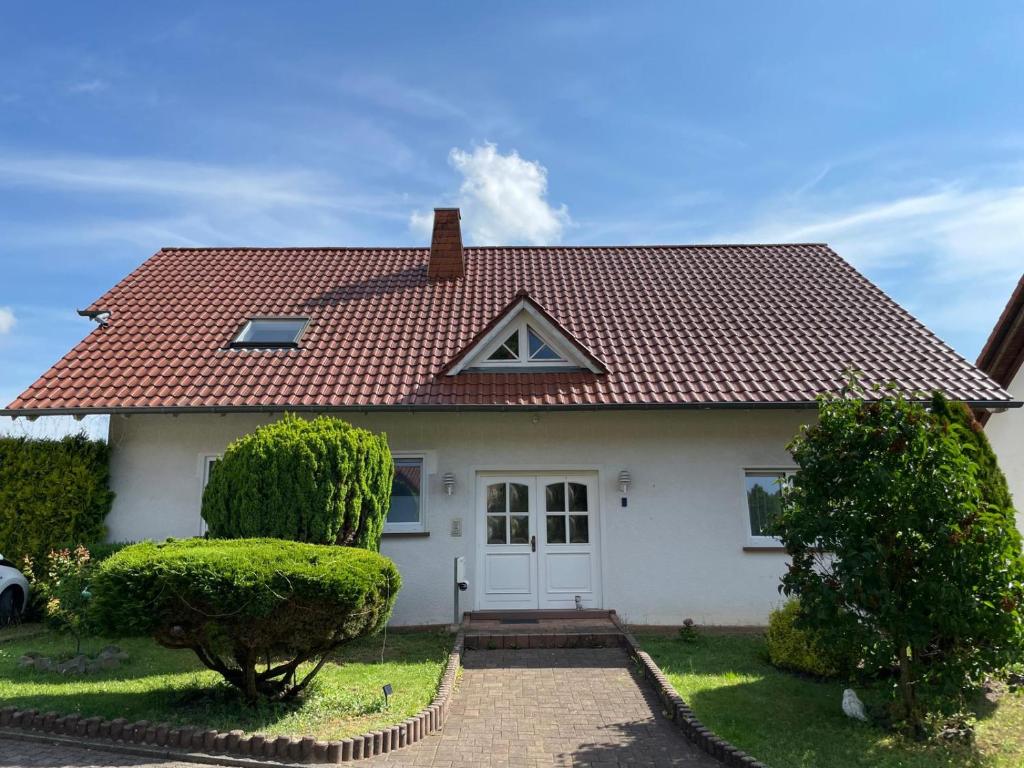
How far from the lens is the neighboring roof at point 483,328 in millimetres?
10578

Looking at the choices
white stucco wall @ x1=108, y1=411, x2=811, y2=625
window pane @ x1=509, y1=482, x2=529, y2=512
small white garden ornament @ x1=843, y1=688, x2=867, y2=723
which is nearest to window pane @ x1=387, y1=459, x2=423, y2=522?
white stucco wall @ x1=108, y1=411, x2=811, y2=625

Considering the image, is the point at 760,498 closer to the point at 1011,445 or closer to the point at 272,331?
the point at 1011,445

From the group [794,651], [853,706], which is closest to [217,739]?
[853,706]

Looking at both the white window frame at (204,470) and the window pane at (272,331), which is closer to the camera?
the white window frame at (204,470)

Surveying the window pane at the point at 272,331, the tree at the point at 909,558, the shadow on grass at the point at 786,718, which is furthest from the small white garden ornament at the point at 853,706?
the window pane at the point at 272,331

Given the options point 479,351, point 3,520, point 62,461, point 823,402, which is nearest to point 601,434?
point 479,351

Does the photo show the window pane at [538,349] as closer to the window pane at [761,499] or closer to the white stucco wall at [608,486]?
the white stucco wall at [608,486]

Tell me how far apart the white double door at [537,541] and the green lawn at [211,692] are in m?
2.01

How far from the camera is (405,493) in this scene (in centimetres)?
1059

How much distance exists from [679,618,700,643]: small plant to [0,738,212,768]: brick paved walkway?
6.54 m

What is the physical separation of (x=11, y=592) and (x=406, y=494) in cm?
590

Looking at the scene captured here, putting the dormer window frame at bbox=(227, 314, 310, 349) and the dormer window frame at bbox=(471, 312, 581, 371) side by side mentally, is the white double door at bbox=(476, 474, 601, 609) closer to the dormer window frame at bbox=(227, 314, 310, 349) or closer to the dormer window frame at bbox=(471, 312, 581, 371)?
the dormer window frame at bbox=(471, 312, 581, 371)

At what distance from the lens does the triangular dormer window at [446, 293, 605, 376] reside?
1119cm

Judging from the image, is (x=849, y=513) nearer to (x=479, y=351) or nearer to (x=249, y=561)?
(x=249, y=561)
